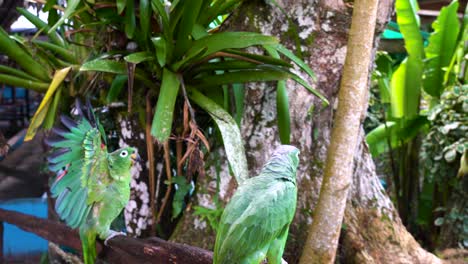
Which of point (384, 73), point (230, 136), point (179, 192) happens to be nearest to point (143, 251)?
point (230, 136)

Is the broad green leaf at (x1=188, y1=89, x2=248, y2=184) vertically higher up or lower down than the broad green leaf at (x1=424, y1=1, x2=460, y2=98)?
lower down

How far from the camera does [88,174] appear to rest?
1.42m

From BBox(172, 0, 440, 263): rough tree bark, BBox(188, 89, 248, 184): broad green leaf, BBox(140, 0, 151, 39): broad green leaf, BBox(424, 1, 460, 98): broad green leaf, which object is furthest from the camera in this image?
BBox(424, 1, 460, 98): broad green leaf

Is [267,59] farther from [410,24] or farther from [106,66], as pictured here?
[410,24]

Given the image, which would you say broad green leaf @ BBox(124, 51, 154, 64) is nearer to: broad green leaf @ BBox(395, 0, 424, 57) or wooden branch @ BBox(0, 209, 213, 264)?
wooden branch @ BBox(0, 209, 213, 264)

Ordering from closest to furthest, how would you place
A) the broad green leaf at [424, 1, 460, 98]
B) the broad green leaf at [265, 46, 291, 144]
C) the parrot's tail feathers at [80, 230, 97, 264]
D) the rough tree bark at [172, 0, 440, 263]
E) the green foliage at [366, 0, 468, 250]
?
the parrot's tail feathers at [80, 230, 97, 264] < the broad green leaf at [265, 46, 291, 144] < the rough tree bark at [172, 0, 440, 263] < the green foliage at [366, 0, 468, 250] < the broad green leaf at [424, 1, 460, 98]

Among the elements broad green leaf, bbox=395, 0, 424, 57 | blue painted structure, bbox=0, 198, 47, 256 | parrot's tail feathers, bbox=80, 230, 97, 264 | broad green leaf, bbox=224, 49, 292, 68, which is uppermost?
broad green leaf, bbox=395, 0, 424, 57

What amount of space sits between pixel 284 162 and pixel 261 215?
0.40ft

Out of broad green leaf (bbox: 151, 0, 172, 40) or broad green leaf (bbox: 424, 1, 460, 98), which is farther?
broad green leaf (bbox: 424, 1, 460, 98)

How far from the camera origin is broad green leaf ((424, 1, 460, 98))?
3.53m

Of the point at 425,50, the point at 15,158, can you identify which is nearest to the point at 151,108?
the point at 425,50

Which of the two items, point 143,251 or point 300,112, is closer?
point 143,251

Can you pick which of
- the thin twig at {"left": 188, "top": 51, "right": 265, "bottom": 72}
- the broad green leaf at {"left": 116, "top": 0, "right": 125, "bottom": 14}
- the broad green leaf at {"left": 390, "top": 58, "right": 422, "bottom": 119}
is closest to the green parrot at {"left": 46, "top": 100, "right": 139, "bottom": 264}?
the broad green leaf at {"left": 116, "top": 0, "right": 125, "bottom": 14}

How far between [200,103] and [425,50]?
2.28m
